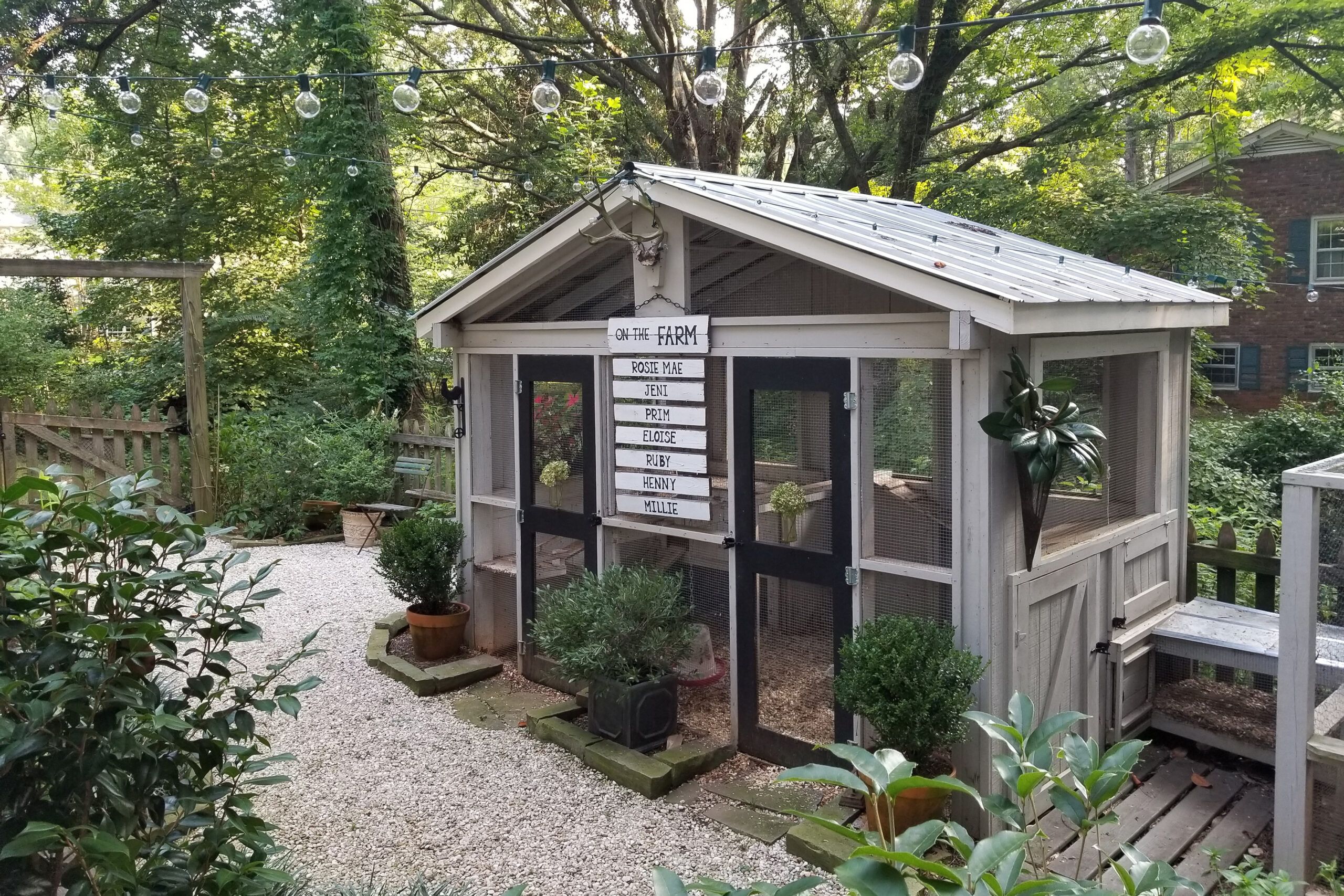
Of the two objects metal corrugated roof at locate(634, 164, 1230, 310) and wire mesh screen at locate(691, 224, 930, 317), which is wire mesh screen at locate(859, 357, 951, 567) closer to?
wire mesh screen at locate(691, 224, 930, 317)

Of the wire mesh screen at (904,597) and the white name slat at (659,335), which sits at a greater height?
the white name slat at (659,335)

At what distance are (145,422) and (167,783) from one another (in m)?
9.85

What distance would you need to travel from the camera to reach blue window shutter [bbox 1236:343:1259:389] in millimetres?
19531

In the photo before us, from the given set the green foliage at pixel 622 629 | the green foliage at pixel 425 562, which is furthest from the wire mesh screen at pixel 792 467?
the green foliage at pixel 425 562

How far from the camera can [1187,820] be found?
4.78 metres

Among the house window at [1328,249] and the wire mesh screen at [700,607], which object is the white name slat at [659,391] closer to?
the wire mesh screen at [700,607]

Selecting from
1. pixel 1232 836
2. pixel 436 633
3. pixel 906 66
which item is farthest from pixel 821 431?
pixel 436 633

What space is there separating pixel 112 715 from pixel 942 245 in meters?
4.33

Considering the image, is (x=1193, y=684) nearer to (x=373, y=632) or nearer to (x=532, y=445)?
(x=532, y=445)

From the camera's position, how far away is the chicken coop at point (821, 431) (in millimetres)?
4500

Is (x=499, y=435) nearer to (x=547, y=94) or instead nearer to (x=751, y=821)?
(x=547, y=94)

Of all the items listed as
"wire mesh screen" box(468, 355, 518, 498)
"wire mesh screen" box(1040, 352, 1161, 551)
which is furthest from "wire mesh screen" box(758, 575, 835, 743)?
"wire mesh screen" box(468, 355, 518, 498)

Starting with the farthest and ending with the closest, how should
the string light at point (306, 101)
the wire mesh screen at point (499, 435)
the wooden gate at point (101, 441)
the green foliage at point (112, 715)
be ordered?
1. the wooden gate at point (101, 441)
2. the wire mesh screen at point (499, 435)
3. the string light at point (306, 101)
4. the green foliage at point (112, 715)

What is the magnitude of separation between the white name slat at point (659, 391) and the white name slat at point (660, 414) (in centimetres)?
5
